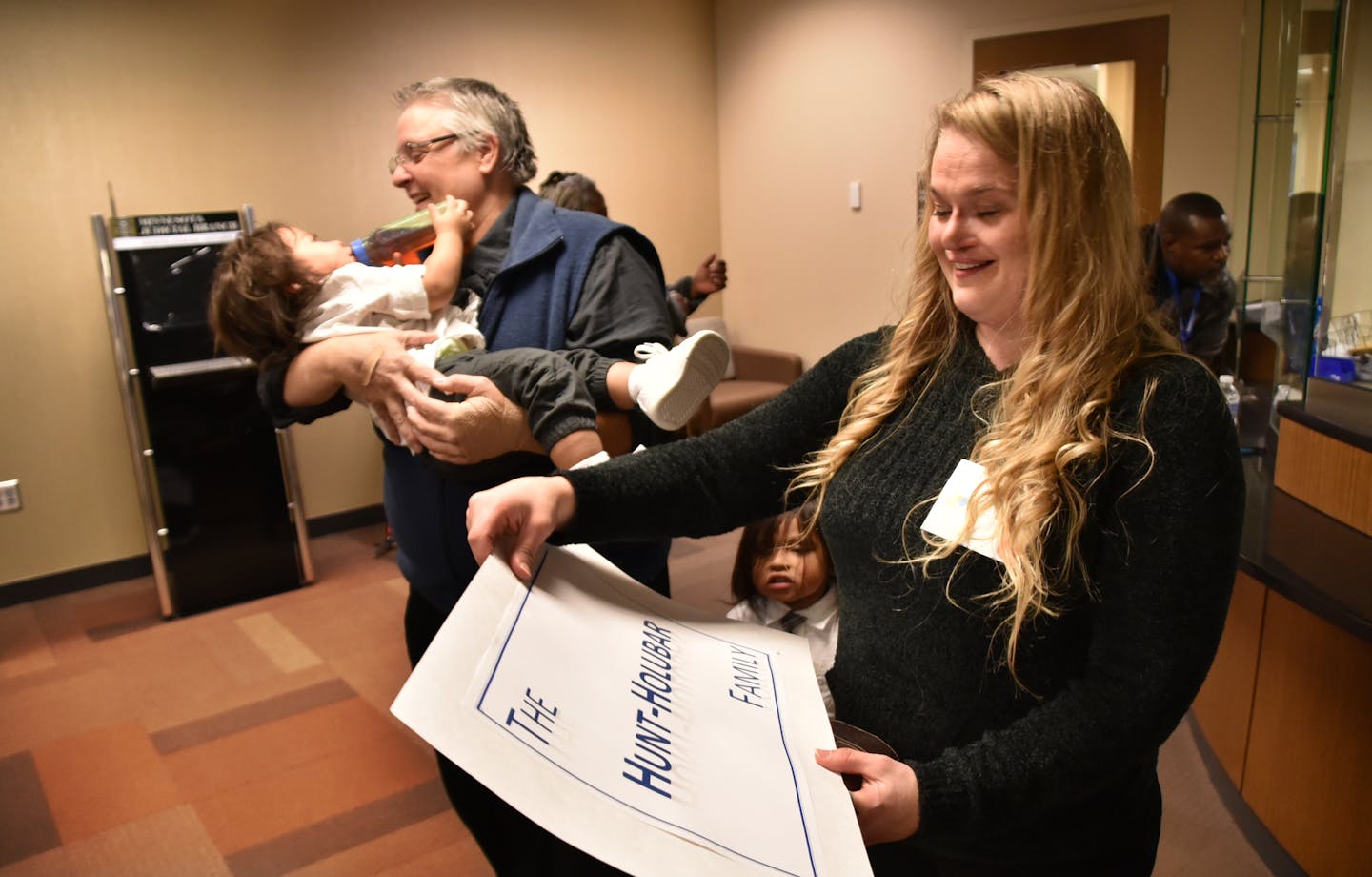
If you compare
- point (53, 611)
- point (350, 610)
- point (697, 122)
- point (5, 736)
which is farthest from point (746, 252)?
point (5, 736)

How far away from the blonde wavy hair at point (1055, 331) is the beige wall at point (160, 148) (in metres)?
4.28

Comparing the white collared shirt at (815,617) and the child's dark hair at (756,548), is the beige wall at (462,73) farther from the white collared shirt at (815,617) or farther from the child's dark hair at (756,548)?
the white collared shirt at (815,617)

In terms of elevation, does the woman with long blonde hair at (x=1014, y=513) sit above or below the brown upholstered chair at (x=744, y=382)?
above

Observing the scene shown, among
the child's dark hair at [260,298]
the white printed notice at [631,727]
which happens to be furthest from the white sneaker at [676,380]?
the child's dark hair at [260,298]

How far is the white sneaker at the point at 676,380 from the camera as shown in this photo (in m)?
1.47

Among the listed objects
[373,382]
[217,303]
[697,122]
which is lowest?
[373,382]

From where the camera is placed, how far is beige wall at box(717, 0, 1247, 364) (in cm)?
445

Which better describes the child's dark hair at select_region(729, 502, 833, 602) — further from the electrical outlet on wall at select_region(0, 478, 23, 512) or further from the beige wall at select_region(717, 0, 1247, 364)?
the electrical outlet on wall at select_region(0, 478, 23, 512)

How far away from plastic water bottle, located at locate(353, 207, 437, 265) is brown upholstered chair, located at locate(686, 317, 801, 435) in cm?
332

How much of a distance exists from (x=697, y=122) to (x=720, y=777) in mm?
5951

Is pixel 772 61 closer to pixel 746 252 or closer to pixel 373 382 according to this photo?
pixel 746 252

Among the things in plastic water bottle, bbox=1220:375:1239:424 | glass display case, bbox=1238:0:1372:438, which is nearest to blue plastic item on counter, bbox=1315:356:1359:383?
glass display case, bbox=1238:0:1372:438

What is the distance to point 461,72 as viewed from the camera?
17.0ft

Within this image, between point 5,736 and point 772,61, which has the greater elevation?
point 772,61
